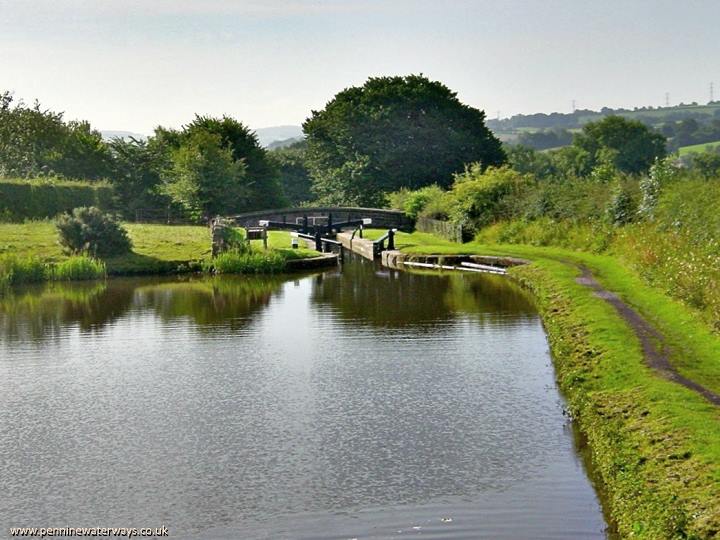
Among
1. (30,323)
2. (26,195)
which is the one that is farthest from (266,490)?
(26,195)

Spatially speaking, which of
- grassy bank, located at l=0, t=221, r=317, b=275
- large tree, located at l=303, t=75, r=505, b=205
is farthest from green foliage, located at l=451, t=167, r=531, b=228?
large tree, located at l=303, t=75, r=505, b=205

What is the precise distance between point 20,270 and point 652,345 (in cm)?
3684

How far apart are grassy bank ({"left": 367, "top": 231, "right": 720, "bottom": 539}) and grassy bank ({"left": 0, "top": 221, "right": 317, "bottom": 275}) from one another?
2586 cm

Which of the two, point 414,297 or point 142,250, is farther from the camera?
point 142,250

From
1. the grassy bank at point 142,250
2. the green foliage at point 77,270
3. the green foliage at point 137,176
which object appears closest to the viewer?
the green foliage at point 77,270

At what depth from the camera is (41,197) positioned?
76188mm

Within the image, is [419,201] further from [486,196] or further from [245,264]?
[245,264]

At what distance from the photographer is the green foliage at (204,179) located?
8162cm

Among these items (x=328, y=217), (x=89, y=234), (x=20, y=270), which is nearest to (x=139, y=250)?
(x=89, y=234)

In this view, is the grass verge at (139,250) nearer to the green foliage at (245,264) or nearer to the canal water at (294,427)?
the green foliage at (245,264)

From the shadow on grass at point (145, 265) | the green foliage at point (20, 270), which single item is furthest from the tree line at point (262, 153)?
the green foliage at point (20, 270)

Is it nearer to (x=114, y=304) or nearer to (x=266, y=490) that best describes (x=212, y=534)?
(x=266, y=490)

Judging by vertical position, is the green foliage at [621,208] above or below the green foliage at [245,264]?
above

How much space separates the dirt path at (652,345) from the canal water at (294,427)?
2.50 meters
